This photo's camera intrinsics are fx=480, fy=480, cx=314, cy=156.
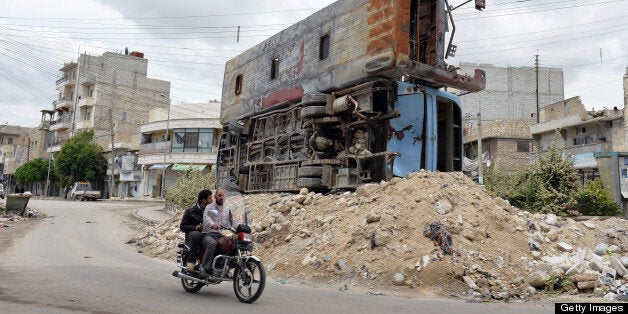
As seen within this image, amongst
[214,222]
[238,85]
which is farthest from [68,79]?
[214,222]

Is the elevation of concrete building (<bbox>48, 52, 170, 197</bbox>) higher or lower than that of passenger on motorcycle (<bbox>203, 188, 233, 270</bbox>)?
higher

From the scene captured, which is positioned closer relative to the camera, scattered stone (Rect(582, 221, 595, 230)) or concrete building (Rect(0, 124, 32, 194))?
scattered stone (Rect(582, 221, 595, 230))

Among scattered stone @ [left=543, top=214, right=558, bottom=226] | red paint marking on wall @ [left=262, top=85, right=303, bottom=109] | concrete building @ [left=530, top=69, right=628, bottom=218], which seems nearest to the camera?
scattered stone @ [left=543, top=214, right=558, bottom=226]

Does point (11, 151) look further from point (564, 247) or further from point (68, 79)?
point (564, 247)

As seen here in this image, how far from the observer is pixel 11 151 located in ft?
262

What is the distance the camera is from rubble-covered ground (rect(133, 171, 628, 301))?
812 centimetres

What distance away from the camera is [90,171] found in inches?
2210

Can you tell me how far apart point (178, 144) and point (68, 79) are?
31042 millimetres

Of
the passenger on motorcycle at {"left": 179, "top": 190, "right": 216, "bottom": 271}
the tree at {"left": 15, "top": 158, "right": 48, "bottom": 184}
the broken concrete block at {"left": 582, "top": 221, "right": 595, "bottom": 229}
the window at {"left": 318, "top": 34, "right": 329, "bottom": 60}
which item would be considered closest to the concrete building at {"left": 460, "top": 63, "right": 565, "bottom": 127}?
the window at {"left": 318, "top": 34, "right": 329, "bottom": 60}

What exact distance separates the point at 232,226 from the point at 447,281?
3.84 metres

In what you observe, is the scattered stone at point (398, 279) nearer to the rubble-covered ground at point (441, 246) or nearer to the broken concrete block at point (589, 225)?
the rubble-covered ground at point (441, 246)

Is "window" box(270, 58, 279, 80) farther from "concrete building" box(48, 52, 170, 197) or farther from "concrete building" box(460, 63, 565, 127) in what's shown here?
"concrete building" box(48, 52, 170, 197)

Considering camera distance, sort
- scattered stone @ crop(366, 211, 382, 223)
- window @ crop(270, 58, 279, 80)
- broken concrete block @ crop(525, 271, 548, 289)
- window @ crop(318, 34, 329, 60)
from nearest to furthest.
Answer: broken concrete block @ crop(525, 271, 548, 289) → scattered stone @ crop(366, 211, 382, 223) → window @ crop(318, 34, 329, 60) → window @ crop(270, 58, 279, 80)

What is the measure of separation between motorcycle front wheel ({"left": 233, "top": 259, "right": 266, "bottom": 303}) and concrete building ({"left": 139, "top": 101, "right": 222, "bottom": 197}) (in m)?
35.5
